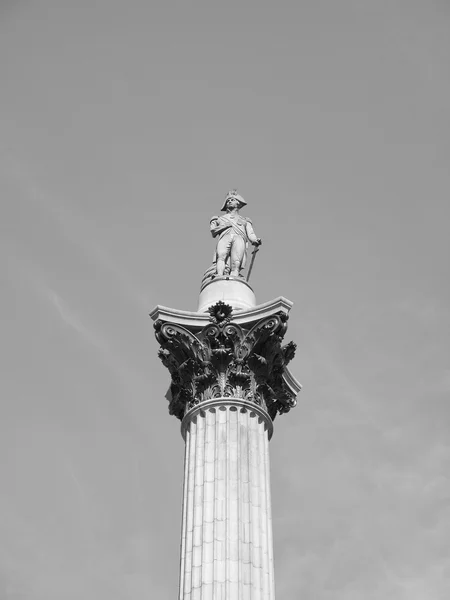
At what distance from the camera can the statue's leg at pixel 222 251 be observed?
31102 mm

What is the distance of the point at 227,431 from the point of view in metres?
25.7

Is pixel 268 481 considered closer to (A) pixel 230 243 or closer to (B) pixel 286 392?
(B) pixel 286 392

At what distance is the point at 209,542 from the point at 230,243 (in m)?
11.3

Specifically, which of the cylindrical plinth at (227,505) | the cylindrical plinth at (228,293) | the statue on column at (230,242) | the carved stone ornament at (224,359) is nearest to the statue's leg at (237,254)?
the statue on column at (230,242)

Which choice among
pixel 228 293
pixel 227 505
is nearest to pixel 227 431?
pixel 227 505

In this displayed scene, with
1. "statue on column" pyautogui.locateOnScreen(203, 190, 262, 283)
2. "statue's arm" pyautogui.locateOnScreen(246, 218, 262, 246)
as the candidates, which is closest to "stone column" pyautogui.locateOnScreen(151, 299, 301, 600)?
"statue on column" pyautogui.locateOnScreen(203, 190, 262, 283)

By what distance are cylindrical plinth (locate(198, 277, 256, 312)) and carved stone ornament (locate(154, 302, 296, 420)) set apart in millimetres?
1654

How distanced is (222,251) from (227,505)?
32.9 ft

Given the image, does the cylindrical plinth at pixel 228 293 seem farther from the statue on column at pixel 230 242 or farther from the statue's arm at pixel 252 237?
the statue's arm at pixel 252 237

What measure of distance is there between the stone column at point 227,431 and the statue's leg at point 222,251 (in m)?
3.85

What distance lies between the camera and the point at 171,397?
28203 mm

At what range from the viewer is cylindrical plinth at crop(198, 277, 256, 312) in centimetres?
2914

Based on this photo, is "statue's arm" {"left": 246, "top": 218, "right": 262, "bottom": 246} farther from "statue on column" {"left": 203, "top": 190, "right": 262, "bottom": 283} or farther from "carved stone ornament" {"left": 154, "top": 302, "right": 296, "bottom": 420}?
"carved stone ornament" {"left": 154, "top": 302, "right": 296, "bottom": 420}

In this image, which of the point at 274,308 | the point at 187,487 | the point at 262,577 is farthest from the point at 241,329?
the point at 262,577
